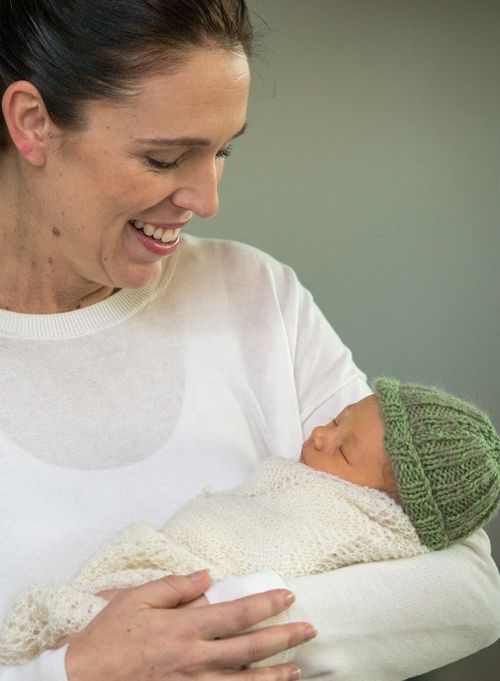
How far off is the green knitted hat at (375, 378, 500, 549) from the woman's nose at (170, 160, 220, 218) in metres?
0.45

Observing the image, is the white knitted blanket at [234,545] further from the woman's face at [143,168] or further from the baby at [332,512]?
the woman's face at [143,168]

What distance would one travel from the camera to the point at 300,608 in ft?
4.80

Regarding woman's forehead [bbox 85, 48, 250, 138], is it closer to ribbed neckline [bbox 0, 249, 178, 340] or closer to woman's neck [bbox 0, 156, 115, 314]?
woman's neck [bbox 0, 156, 115, 314]

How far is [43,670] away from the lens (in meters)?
1.43

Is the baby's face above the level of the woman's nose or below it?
below

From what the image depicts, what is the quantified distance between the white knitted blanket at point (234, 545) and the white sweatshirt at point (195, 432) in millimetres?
42

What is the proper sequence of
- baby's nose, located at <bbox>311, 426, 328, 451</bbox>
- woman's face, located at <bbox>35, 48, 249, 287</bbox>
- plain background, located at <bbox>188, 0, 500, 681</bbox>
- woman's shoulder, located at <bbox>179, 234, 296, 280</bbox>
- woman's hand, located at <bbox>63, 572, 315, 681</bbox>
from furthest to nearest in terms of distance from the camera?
plain background, located at <bbox>188, 0, 500, 681</bbox> < woman's shoulder, located at <bbox>179, 234, 296, 280</bbox> < baby's nose, located at <bbox>311, 426, 328, 451</bbox> < woman's face, located at <bbox>35, 48, 249, 287</bbox> < woman's hand, located at <bbox>63, 572, 315, 681</bbox>

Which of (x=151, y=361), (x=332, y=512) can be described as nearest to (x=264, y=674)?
(x=332, y=512)

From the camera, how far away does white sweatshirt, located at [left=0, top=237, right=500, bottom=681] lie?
153 centimetres

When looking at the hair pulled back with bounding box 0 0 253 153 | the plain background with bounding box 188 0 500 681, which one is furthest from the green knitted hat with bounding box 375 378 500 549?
the plain background with bounding box 188 0 500 681

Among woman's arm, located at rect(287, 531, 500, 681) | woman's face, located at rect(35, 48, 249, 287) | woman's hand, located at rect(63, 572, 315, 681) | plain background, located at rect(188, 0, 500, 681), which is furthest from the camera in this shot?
plain background, located at rect(188, 0, 500, 681)

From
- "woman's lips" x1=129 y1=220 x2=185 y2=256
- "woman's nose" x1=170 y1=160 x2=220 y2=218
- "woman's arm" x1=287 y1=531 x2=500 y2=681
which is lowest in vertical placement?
"woman's arm" x1=287 y1=531 x2=500 y2=681

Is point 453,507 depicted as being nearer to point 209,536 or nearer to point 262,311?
point 209,536

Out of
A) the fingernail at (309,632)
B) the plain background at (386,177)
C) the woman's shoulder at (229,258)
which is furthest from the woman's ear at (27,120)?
the plain background at (386,177)
